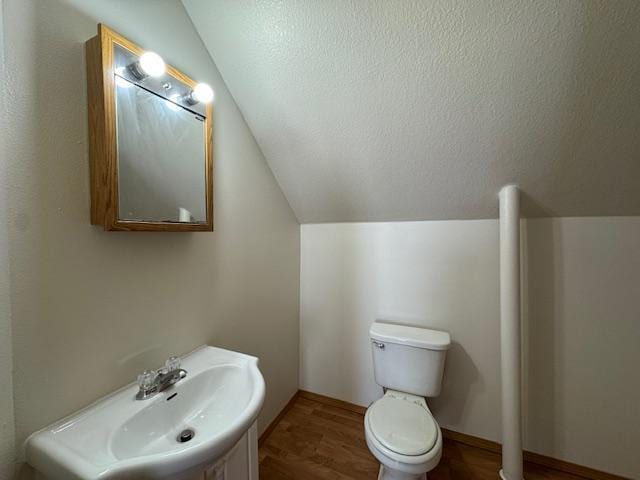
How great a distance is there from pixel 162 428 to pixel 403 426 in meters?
1.06

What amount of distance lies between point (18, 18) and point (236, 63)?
726 mm

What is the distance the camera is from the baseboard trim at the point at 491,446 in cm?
133

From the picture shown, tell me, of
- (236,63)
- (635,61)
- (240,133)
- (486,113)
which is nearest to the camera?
(635,61)

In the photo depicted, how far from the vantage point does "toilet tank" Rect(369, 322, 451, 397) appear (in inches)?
55.7

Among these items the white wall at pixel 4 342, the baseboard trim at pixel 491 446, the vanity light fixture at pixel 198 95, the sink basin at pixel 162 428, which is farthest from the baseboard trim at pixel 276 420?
the vanity light fixture at pixel 198 95

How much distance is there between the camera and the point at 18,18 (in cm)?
61

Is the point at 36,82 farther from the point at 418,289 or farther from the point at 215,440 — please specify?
the point at 418,289

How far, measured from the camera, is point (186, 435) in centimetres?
81

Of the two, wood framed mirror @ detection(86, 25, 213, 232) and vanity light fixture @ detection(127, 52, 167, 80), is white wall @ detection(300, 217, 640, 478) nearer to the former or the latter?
wood framed mirror @ detection(86, 25, 213, 232)

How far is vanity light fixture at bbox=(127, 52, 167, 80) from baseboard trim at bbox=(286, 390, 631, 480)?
194cm

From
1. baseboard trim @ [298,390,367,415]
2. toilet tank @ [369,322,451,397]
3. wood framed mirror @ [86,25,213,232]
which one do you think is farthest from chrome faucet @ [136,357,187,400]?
baseboard trim @ [298,390,367,415]

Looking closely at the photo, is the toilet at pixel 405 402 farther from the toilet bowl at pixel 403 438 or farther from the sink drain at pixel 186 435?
the sink drain at pixel 186 435

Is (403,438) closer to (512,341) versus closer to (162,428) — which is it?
(512,341)

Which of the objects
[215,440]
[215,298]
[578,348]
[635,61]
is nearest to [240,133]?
[215,298]
